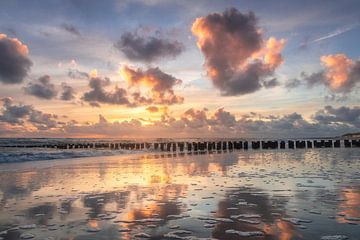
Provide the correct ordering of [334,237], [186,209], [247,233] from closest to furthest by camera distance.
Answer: [334,237] < [247,233] < [186,209]

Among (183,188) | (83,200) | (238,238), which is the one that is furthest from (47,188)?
(238,238)

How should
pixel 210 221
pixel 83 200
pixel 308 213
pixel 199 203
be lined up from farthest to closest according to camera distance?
→ 1. pixel 83 200
2. pixel 199 203
3. pixel 308 213
4. pixel 210 221

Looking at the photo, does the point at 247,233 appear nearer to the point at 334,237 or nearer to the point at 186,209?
the point at 334,237

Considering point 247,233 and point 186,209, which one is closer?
point 247,233

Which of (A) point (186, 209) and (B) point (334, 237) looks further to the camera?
(A) point (186, 209)

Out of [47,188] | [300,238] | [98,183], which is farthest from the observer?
[98,183]

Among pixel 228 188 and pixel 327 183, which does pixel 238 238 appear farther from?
pixel 327 183

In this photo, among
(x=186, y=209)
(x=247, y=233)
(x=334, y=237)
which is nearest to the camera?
(x=334, y=237)

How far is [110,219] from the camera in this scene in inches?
326

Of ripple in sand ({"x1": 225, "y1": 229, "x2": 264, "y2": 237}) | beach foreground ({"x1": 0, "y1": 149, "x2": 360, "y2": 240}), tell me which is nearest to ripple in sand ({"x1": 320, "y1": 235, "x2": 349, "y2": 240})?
beach foreground ({"x1": 0, "y1": 149, "x2": 360, "y2": 240})

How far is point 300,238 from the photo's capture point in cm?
642

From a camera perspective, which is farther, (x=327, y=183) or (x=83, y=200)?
(x=327, y=183)

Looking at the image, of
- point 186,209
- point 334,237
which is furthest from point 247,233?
point 186,209

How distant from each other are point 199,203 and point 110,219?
271 centimetres
